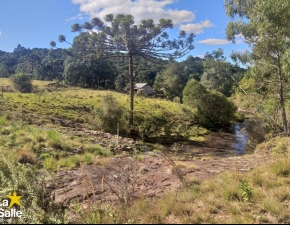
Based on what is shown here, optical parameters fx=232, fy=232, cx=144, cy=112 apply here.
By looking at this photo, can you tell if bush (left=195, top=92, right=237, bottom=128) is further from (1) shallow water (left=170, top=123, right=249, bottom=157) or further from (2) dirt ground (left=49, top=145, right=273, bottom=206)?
(2) dirt ground (left=49, top=145, right=273, bottom=206)

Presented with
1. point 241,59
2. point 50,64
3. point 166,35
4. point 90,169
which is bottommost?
point 90,169

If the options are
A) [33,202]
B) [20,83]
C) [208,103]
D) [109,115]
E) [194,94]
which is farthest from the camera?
[20,83]

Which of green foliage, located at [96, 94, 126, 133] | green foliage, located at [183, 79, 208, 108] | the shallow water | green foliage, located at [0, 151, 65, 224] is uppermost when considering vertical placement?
green foliage, located at [183, 79, 208, 108]

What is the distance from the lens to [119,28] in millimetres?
19250

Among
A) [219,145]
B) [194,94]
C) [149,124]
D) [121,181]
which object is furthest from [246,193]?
[194,94]

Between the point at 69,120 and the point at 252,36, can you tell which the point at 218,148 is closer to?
the point at 252,36

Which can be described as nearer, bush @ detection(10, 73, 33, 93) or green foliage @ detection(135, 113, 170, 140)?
green foliage @ detection(135, 113, 170, 140)

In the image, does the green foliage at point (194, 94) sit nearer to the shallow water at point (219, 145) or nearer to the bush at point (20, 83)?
the shallow water at point (219, 145)

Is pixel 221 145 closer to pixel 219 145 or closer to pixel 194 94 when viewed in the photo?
pixel 219 145

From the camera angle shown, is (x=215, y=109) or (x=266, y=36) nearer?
(x=266, y=36)

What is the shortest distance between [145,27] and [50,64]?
182ft

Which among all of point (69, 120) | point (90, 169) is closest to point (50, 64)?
point (69, 120)

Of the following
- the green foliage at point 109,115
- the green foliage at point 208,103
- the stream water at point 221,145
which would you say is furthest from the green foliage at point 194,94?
the green foliage at point 109,115

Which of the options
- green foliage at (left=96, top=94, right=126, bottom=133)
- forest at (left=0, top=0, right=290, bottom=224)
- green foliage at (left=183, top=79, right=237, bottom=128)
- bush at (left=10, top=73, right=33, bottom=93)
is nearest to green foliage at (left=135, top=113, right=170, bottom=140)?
forest at (left=0, top=0, right=290, bottom=224)
